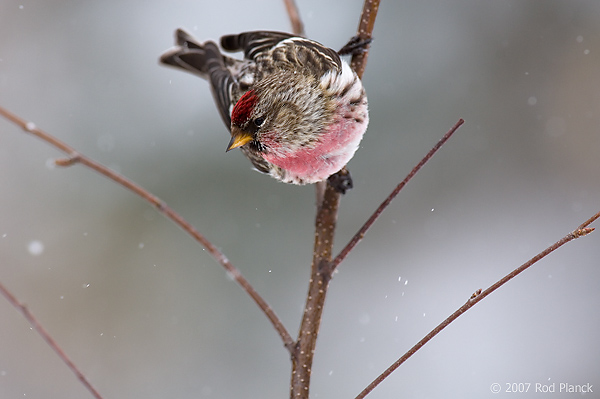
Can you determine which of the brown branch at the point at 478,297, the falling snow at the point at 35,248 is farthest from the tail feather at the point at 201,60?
the falling snow at the point at 35,248

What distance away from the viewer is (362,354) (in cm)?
475

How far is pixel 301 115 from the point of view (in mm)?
2234

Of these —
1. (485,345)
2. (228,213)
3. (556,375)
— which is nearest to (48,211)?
(228,213)

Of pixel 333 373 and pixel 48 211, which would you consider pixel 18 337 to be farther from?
pixel 333 373

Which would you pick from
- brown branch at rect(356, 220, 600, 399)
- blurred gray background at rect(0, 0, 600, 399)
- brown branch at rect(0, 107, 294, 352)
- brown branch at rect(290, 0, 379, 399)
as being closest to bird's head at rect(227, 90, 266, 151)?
brown branch at rect(290, 0, 379, 399)

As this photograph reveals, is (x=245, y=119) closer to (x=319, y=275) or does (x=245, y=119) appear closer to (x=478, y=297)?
(x=319, y=275)

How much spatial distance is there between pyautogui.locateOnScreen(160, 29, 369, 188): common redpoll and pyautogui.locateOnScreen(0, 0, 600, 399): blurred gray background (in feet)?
8.19

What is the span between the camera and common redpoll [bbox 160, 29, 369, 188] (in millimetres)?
2162

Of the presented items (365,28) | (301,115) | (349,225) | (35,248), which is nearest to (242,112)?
(301,115)

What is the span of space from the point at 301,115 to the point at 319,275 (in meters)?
0.70

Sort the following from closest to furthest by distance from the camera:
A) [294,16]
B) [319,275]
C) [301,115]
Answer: [319,275] < [301,115] < [294,16]

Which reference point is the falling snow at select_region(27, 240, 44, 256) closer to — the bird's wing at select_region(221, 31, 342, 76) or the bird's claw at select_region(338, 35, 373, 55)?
the bird's wing at select_region(221, 31, 342, 76)

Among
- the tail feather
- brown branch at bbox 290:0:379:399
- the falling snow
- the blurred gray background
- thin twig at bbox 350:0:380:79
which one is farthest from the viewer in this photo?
the falling snow

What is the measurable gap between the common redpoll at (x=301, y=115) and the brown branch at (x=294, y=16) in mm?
84
